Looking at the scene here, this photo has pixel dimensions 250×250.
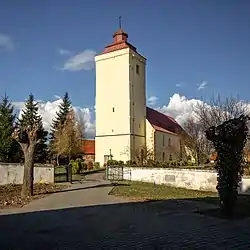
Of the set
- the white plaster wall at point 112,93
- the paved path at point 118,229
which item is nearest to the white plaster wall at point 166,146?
the white plaster wall at point 112,93

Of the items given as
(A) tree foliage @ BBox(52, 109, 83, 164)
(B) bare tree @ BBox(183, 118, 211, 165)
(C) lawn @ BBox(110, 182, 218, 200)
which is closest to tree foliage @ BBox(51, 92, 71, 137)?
(A) tree foliage @ BBox(52, 109, 83, 164)

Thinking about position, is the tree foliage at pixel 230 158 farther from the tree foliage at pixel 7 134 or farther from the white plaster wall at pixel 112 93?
the white plaster wall at pixel 112 93

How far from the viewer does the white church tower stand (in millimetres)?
53312

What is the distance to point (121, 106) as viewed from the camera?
5419cm

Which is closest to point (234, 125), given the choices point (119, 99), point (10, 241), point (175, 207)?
point (175, 207)

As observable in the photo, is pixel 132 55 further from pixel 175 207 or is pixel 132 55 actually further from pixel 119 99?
pixel 175 207

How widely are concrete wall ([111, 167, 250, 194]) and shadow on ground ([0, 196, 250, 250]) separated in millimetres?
9888

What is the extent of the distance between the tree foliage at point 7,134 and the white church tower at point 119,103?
51.0 feet

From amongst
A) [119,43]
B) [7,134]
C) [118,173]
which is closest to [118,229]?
[118,173]

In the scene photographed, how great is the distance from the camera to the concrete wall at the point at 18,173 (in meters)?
24.1

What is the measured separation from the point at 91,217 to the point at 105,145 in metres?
43.2

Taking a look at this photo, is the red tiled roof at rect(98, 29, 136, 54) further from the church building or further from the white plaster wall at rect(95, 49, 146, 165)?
the white plaster wall at rect(95, 49, 146, 165)

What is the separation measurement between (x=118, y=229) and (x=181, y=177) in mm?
16792

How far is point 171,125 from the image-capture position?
69.9 m
